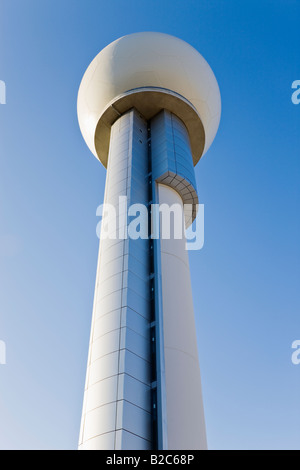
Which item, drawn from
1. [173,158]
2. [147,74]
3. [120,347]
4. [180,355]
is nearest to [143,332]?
[120,347]

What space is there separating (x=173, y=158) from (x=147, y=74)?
18.1ft

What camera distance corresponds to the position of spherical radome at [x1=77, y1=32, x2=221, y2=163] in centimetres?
2042

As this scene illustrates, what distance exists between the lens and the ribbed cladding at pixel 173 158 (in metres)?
18.2

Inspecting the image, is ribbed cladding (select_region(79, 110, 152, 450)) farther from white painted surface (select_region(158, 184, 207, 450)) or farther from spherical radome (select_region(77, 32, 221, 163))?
spherical radome (select_region(77, 32, 221, 163))

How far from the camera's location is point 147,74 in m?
20.3

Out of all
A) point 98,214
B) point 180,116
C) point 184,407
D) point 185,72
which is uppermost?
point 185,72

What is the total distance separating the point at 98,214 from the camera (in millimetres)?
19391

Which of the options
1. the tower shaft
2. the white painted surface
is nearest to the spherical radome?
the tower shaft

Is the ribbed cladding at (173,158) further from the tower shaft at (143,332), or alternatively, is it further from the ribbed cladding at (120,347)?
the ribbed cladding at (120,347)

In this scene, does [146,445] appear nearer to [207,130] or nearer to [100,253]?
[100,253]

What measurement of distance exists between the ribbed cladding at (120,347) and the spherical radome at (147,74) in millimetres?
5969

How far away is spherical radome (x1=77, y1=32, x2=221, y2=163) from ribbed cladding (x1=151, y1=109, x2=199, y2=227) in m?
1.83
